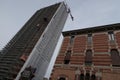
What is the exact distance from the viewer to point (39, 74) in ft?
132

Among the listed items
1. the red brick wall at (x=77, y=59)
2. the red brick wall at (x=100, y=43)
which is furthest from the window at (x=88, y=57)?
the red brick wall at (x=100, y=43)

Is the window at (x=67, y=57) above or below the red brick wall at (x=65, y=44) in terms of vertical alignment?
below

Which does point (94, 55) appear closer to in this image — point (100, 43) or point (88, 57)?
point (88, 57)

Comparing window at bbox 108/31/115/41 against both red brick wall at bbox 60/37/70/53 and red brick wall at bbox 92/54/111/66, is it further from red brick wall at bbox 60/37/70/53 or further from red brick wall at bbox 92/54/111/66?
red brick wall at bbox 60/37/70/53

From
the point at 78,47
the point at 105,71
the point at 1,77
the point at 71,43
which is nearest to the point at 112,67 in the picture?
the point at 105,71

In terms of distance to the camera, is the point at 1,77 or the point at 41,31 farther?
the point at 41,31

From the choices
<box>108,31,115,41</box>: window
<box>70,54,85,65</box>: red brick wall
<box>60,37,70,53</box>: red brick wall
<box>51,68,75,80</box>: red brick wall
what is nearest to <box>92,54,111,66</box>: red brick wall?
<box>70,54,85,65</box>: red brick wall

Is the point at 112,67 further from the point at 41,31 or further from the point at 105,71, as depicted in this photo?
the point at 41,31

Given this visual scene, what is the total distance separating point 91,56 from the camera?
1781 centimetres

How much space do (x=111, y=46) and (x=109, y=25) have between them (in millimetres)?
3784

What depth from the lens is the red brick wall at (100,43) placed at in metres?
17.6

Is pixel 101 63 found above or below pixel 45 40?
below

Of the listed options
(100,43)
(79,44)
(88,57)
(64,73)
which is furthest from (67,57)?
(100,43)

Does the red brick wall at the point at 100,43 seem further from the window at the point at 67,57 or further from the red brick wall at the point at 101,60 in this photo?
the window at the point at 67,57
